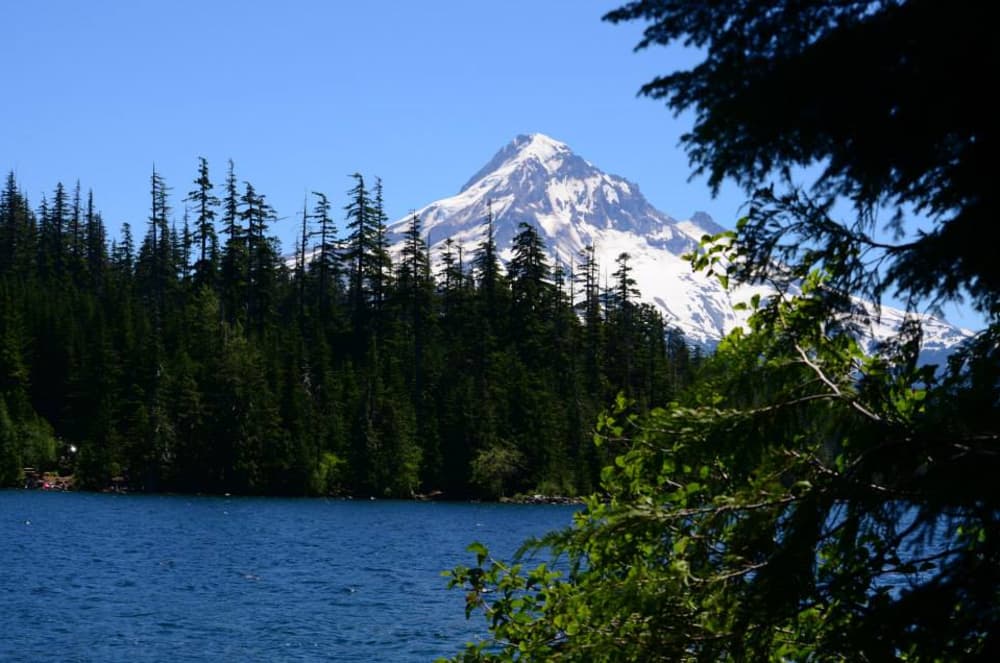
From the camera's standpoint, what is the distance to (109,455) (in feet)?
211

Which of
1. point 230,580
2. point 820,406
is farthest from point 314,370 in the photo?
point 820,406

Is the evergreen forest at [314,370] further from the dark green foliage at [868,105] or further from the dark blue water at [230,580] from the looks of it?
the dark green foliage at [868,105]

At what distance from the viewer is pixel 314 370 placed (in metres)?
75.9

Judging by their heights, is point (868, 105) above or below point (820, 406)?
above

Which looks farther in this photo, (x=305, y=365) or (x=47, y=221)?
(x=47, y=221)

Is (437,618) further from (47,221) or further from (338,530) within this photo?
(47,221)

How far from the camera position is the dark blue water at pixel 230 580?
2312 centimetres

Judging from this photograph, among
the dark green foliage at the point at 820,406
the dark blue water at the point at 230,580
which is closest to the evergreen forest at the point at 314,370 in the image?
the dark blue water at the point at 230,580

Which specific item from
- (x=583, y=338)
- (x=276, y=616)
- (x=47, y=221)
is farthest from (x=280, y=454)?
(x=47, y=221)

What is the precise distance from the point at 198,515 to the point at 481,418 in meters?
23.0

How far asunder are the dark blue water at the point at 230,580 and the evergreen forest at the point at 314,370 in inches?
400

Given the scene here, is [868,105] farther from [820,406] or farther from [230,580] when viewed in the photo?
[230,580]

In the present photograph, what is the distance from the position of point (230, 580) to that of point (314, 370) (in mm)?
43536

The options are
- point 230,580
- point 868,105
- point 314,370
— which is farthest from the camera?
point 314,370
